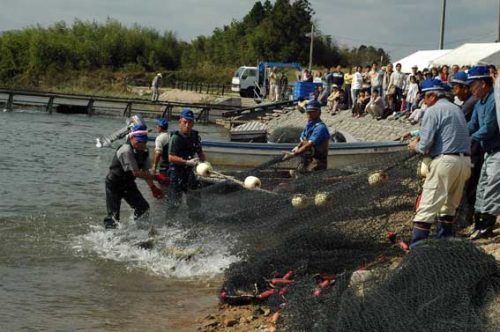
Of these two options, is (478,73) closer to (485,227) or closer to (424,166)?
(424,166)

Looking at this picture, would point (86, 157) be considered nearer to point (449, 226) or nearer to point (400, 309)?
point (449, 226)

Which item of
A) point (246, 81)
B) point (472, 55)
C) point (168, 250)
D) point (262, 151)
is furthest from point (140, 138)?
point (246, 81)

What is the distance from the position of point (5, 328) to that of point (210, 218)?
119 inches

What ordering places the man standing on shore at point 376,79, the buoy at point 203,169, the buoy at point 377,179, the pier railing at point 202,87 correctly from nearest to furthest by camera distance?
the buoy at point 377,179
the buoy at point 203,169
the man standing on shore at point 376,79
the pier railing at point 202,87

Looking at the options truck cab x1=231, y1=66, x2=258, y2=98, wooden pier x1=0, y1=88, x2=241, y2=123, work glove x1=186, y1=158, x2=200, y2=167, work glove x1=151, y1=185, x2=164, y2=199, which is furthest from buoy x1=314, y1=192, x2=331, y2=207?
truck cab x1=231, y1=66, x2=258, y2=98

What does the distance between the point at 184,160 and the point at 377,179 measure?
3060 mm

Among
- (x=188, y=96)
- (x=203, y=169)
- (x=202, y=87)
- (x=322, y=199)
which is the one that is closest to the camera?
(x=322, y=199)

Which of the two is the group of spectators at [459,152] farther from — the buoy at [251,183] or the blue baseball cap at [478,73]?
the buoy at [251,183]

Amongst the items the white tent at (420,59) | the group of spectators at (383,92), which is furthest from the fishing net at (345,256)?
the white tent at (420,59)

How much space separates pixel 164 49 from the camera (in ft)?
255

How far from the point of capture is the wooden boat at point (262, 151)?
16.4 meters

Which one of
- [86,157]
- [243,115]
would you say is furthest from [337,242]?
[243,115]

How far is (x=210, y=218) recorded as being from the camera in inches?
359

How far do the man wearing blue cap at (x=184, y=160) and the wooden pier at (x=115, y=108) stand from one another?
28762 mm
